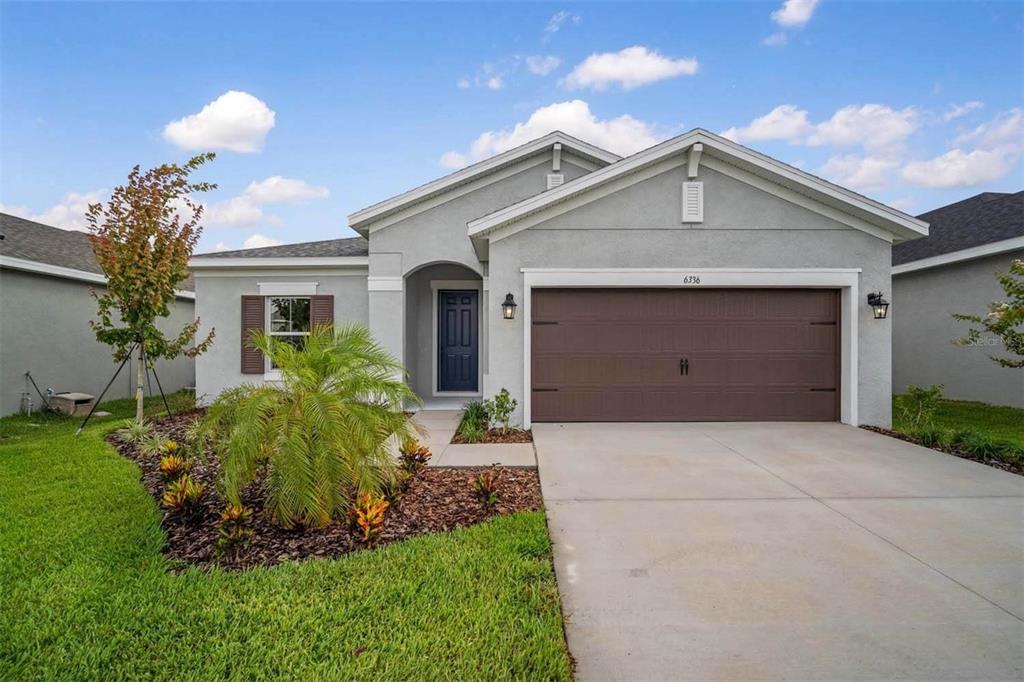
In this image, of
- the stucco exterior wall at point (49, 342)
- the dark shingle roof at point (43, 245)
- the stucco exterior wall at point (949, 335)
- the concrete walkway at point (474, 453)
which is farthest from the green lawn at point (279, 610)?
the stucco exterior wall at point (949, 335)

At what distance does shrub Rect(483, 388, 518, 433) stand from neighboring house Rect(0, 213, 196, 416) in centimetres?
975

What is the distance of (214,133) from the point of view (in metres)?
15.7

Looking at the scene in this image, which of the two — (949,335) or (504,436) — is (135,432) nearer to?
(504,436)

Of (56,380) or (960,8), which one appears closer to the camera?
(960,8)

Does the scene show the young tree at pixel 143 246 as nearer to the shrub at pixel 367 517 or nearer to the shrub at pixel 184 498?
the shrub at pixel 184 498

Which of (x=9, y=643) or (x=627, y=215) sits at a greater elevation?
(x=627, y=215)

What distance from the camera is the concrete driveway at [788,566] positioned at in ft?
7.65

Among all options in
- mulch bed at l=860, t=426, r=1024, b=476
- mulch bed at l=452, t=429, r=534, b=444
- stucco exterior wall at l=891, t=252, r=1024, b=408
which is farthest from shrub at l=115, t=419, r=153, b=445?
stucco exterior wall at l=891, t=252, r=1024, b=408

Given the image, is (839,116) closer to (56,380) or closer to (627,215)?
(627,215)

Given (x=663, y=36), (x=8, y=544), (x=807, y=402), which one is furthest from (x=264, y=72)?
(x=807, y=402)

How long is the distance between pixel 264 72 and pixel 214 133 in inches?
246

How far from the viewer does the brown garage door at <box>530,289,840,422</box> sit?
807 cm

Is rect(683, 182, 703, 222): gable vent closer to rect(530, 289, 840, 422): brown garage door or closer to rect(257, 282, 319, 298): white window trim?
rect(530, 289, 840, 422): brown garage door

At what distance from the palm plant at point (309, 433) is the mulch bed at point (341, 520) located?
180mm
